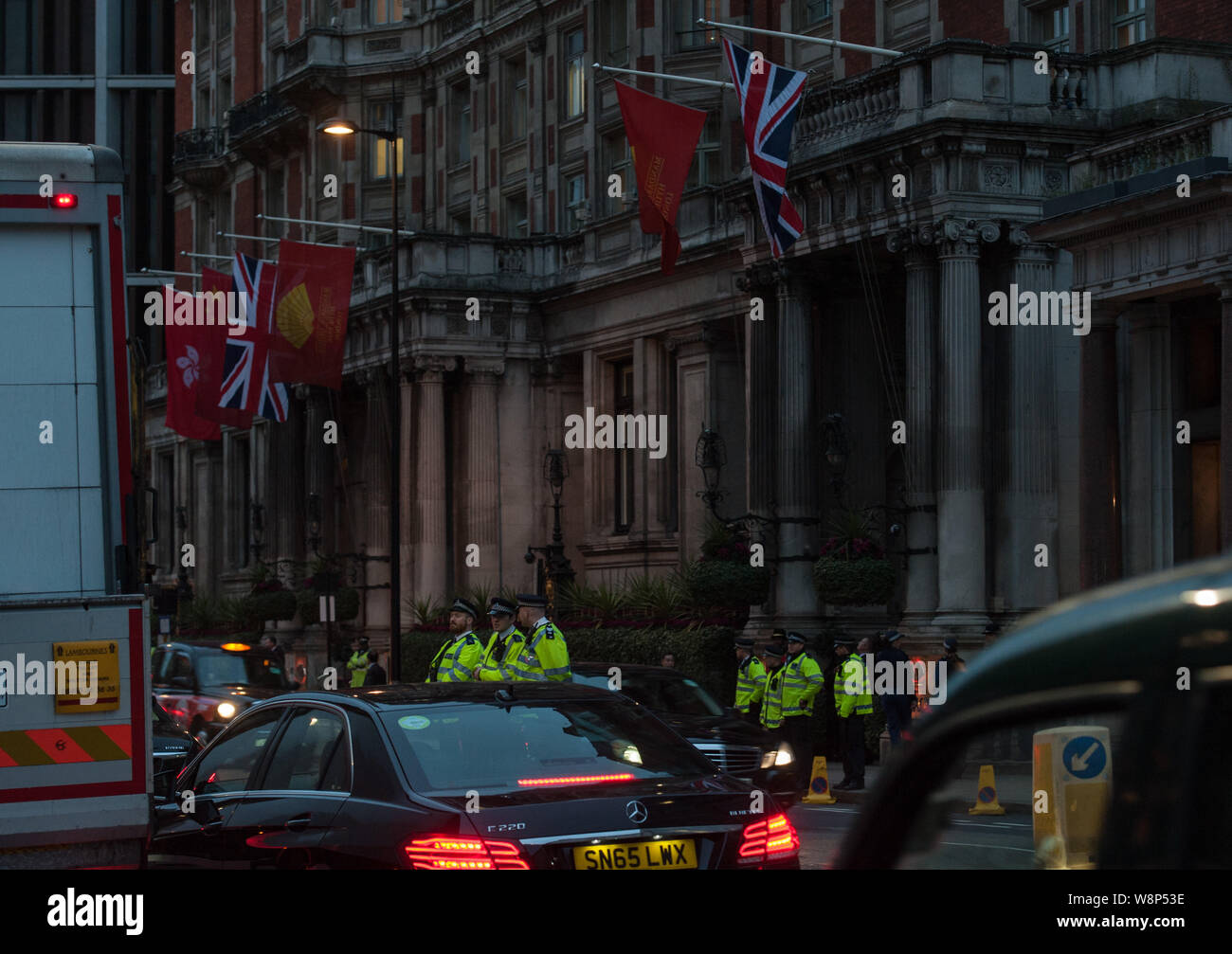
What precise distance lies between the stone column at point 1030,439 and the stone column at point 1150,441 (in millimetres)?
3526

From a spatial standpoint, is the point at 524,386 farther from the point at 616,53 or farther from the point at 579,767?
the point at 579,767

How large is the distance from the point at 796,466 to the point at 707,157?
11403 millimetres

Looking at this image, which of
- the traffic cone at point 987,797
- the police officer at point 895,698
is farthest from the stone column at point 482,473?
the traffic cone at point 987,797

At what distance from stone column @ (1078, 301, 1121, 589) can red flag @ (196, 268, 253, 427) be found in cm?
1965

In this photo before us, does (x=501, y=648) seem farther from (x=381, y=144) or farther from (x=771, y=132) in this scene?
(x=381, y=144)

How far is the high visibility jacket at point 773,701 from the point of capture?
70.4 ft

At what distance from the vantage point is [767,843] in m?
7.48

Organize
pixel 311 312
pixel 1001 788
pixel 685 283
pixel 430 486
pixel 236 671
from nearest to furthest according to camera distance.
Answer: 1. pixel 1001 788
2. pixel 236 671
3. pixel 311 312
4. pixel 685 283
5. pixel 430 486

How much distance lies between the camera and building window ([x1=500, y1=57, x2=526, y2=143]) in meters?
47.1

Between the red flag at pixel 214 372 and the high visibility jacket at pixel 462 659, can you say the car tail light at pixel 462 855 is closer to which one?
the high visibility jacket at pixel 462 659

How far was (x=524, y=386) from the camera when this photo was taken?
43875mm

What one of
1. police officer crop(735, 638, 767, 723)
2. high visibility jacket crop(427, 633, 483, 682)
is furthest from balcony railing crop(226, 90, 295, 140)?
high visibility jacket crop(427, 633, 483, 682)

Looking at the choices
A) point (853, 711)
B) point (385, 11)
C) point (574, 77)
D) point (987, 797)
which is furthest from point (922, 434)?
point (385, 11)

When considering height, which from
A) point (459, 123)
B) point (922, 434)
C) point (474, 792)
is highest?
point (459, 123)
